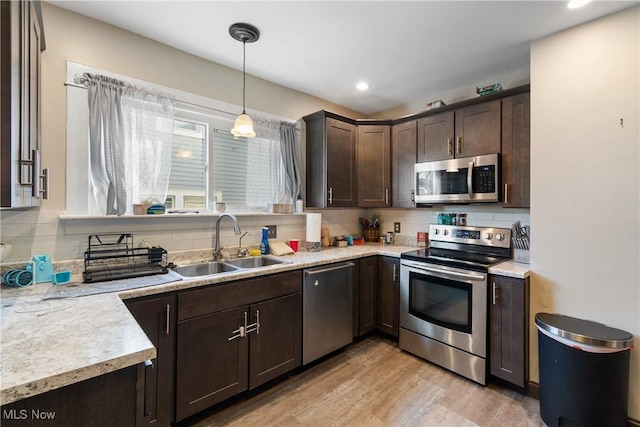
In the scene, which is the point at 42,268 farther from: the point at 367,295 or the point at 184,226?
the point at 367,295

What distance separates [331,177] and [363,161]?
1.70ft

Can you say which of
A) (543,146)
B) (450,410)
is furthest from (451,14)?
(450,410)

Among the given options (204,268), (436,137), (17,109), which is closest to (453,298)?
(436,137)

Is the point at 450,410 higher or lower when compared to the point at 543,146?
lower

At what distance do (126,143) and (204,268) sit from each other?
43.8 inches

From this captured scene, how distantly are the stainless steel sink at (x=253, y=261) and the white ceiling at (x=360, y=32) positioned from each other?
1.64 metres

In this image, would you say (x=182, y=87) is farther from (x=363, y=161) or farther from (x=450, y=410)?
(x=450, y=410)

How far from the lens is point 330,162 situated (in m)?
3.11

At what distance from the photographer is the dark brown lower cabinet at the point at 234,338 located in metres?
1.77

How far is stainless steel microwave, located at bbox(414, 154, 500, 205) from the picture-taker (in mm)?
2502

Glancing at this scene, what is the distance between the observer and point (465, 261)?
244 cm

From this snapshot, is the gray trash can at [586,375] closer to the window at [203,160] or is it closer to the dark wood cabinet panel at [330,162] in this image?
the dark wood cabinet panel at [330,162]

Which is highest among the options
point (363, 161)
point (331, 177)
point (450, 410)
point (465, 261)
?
point (363, 161)

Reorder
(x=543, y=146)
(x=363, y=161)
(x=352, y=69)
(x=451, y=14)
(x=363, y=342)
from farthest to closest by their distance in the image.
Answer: (x=363, y=161)
(x=363, y=342)
(x=352, y=69)
(x=543, y=146)
(x=451, y=14)
